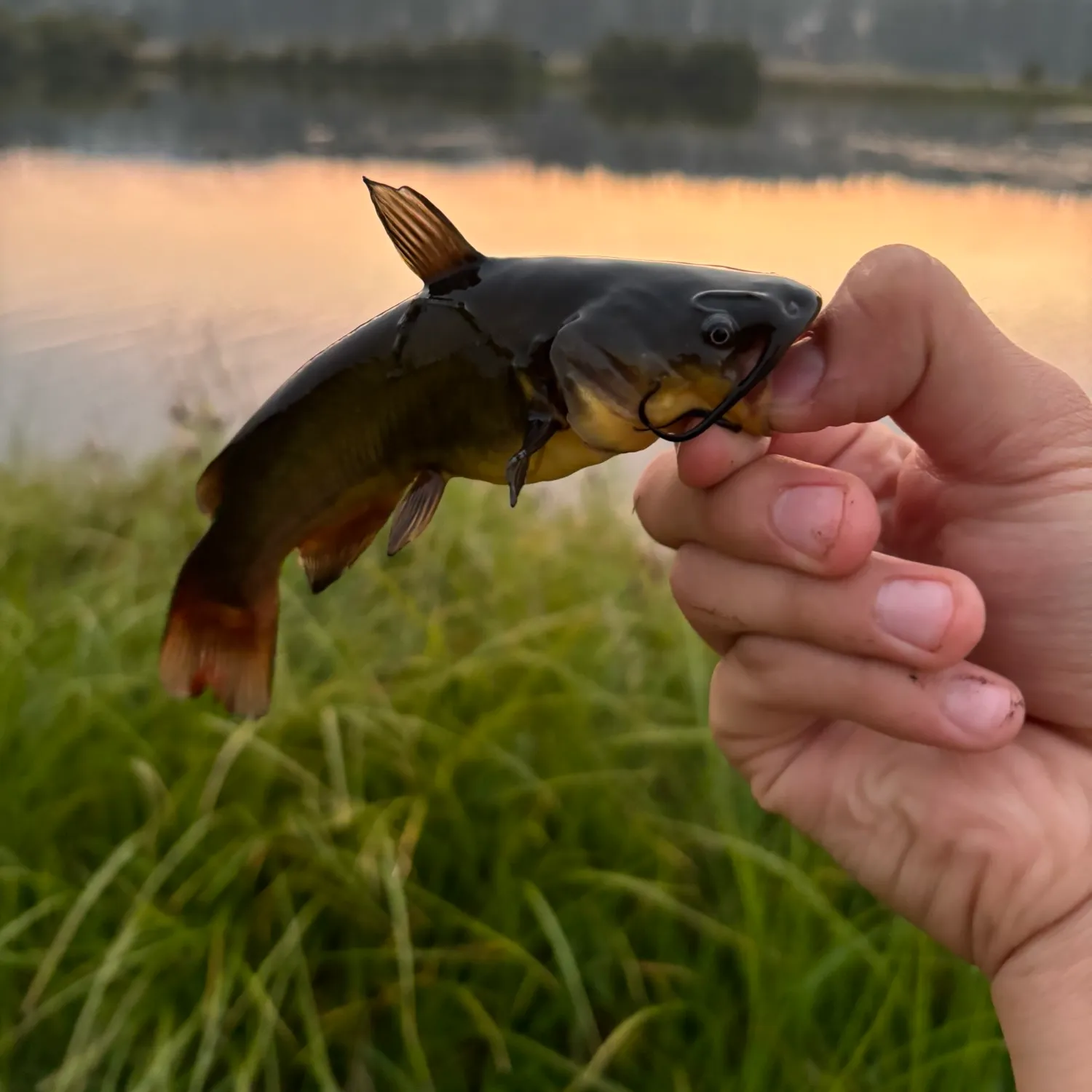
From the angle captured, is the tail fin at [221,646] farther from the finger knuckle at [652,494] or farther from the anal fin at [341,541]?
the finger knuckle at [652,494]

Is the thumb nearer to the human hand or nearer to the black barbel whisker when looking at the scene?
the human hand

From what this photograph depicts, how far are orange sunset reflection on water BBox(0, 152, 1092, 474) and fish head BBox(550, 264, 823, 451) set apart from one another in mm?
3090

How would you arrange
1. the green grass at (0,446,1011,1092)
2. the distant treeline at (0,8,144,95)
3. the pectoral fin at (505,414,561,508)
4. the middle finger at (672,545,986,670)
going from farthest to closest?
1. the distant treeline at (0,8,144,95)
2. the green grass at (0,446,1011,1092)
3. the middle finger at (672,545,986,670)
4. the pectoral fin at (505,414,561,508)

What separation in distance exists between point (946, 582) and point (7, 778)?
176 cm

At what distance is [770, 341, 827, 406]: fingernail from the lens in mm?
940

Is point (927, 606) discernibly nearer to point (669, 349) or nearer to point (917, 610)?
point (917, 610)

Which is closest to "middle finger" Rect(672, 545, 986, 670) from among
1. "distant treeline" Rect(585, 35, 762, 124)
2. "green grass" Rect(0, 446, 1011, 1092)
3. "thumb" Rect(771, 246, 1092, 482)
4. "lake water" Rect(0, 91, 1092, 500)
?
"thumb" Rect(771, 246, 1092, 482)

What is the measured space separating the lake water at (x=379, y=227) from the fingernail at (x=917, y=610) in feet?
9.73

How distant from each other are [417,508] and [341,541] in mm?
118

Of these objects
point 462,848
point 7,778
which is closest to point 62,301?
point 7,778

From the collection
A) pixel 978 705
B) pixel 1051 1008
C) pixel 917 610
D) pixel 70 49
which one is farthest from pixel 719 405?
pixel 70 49

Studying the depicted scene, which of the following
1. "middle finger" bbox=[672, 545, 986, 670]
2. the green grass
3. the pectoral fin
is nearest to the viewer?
the pectoral fin

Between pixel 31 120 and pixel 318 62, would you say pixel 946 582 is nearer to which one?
pixel 318 62

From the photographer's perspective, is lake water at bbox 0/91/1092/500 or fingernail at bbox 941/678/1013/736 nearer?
fingernail at bbox 941/678/1013/736
